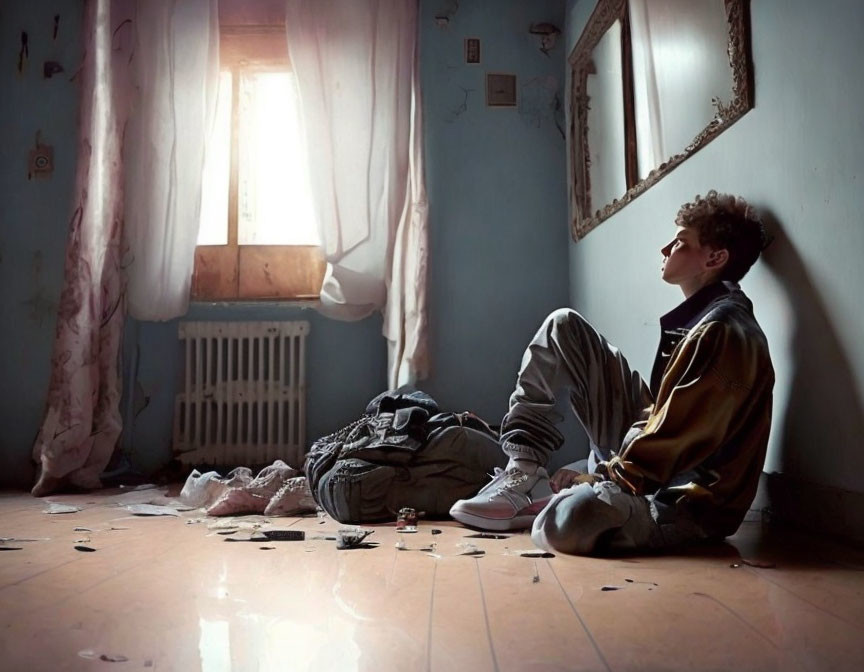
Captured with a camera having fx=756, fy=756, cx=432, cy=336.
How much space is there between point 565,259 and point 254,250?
140 centimetres

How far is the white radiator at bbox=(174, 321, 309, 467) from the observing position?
3217 millimetres

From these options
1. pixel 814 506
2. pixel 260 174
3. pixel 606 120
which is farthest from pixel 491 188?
pixel 814 506

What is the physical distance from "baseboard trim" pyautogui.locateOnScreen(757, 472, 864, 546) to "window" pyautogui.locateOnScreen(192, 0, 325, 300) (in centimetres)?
222

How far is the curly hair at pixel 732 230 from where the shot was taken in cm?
166

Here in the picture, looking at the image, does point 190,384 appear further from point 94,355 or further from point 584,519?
point 584,519

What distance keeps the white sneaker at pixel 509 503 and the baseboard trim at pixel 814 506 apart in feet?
1.66

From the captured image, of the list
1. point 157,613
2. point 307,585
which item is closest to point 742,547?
point 307,585

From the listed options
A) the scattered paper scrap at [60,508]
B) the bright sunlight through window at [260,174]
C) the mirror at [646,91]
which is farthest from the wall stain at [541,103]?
the scattered paper scrap at [60,508]

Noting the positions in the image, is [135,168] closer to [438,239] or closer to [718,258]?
[438,239]

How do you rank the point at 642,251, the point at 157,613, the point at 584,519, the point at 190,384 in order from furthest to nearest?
the point at 190,384 < the point at 642,251 < the point at 584,519 < the point at 157,613

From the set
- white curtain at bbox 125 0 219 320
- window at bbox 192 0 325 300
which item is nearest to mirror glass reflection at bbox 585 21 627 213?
window at bbox 192 0 325 300

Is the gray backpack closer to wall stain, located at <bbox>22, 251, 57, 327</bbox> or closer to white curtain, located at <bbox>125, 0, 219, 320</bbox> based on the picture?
white curtain, located at <bbox>125, 0, 219, 320</bbox>

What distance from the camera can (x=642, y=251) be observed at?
2.37m

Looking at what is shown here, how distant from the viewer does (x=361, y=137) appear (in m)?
3.31
